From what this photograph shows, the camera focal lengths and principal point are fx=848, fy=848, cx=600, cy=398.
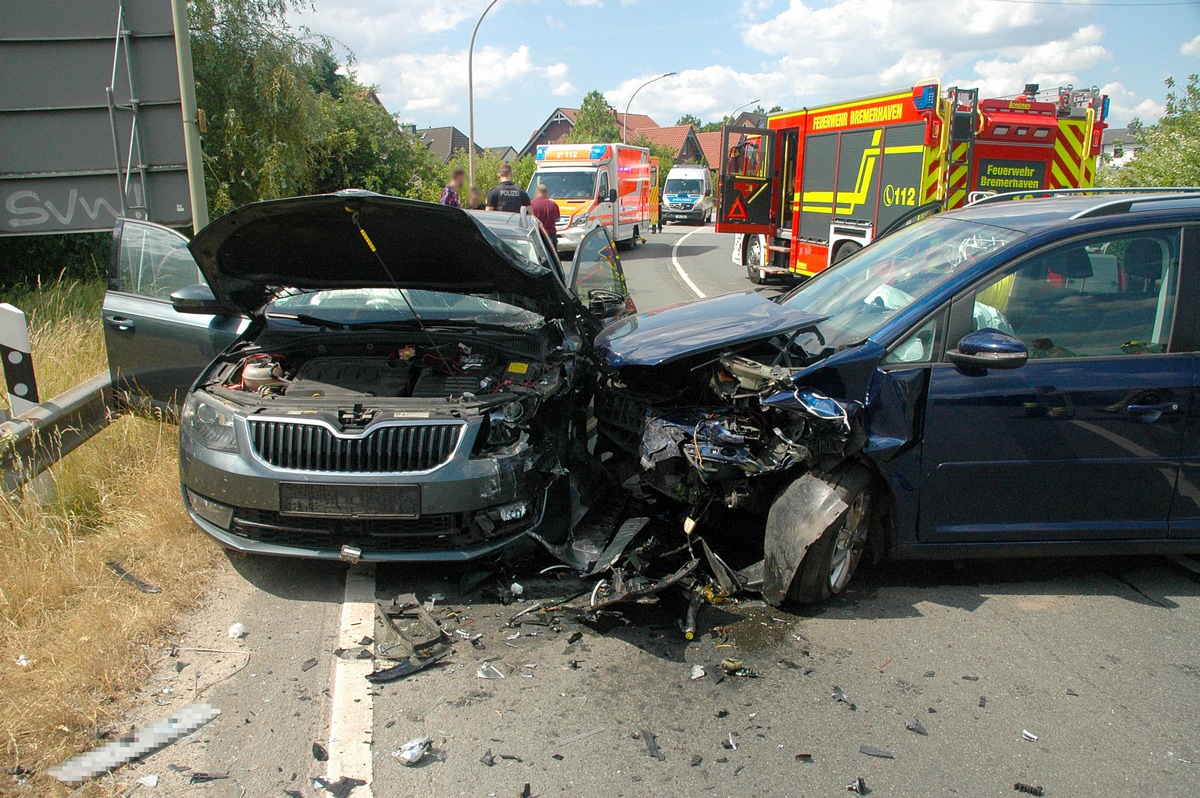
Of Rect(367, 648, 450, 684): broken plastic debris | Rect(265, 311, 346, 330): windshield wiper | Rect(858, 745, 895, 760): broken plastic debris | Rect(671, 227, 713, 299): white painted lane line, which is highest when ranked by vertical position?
Rect(265, 311, 346, 330): windshield wiper

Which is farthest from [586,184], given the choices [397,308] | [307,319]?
[307,319]

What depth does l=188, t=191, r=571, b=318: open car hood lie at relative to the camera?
4.09 m

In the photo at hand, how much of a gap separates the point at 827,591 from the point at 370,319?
10.0 ft

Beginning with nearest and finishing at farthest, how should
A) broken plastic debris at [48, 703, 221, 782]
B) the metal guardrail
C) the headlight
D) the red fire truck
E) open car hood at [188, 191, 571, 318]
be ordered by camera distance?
broken plastic debris at [48, 703, 221, 782] → the headlight → open car hood at [188, 191, 571, 318] → the metal guardrail → the red fire truck

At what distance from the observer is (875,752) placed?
2930mm

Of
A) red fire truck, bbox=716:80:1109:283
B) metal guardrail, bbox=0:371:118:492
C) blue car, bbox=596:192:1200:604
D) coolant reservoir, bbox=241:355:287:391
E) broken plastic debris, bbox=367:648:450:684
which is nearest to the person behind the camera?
broken plastic debris, bbox=367:648:450:684

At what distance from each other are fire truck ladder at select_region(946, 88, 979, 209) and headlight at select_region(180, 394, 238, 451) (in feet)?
31.0

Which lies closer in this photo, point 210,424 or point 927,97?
point 210,424

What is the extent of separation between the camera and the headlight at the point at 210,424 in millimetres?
3961

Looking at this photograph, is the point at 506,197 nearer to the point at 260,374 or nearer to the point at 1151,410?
the point at 260,374

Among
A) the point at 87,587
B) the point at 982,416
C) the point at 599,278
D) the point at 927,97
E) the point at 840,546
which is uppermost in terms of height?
the point at 927,97

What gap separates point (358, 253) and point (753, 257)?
1234cm

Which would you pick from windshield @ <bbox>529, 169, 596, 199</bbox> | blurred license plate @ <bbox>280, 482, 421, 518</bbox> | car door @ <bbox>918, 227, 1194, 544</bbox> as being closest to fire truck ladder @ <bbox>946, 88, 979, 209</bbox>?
car door @ <bbox>918, 227, 1194, 544</bbox>

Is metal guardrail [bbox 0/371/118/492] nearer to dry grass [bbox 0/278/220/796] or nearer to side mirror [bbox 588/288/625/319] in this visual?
dry grass [bbox 0/278/220/796]
